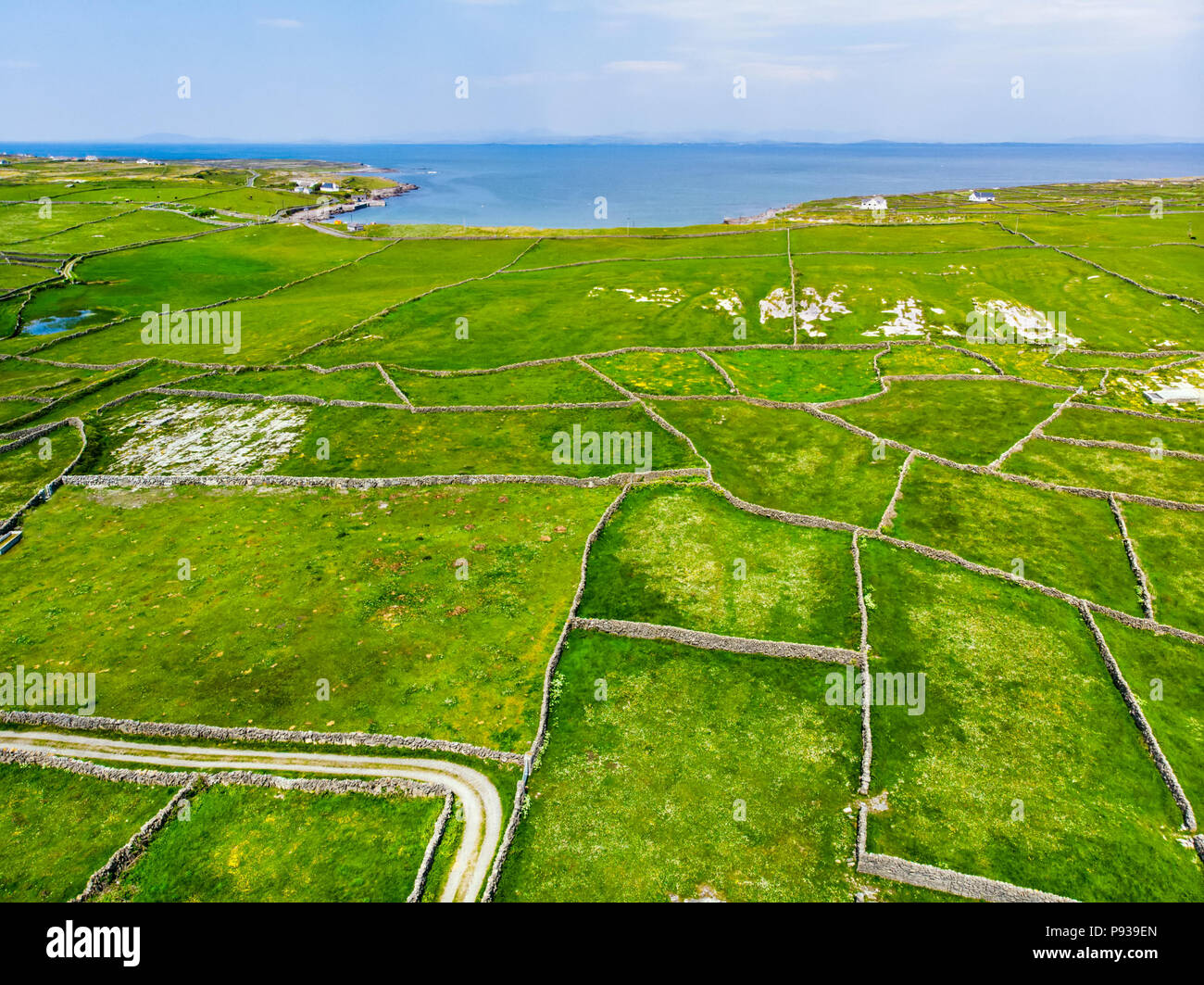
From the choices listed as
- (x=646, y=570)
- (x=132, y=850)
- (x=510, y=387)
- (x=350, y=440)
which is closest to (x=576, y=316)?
(x=510, y=387)

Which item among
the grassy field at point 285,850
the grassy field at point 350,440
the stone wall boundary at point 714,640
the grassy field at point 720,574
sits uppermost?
the grassy field at point 350,440

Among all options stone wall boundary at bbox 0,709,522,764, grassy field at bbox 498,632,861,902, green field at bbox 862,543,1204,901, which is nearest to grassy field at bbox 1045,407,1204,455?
green field at bbox 862,543,1204,901

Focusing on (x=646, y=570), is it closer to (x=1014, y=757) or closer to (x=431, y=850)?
(x=431, y=850)

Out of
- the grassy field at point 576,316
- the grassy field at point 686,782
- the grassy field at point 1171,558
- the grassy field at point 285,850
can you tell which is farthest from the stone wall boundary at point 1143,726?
the grassy field at point 576,316

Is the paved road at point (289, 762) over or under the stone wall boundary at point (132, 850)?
over

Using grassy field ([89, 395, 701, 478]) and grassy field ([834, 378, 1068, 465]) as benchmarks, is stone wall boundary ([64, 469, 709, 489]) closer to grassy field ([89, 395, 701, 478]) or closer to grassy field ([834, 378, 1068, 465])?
grassy field ([89, 395, 701, 478])

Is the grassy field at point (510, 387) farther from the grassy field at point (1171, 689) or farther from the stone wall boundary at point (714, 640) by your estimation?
the grassy field at point (1171, 689)

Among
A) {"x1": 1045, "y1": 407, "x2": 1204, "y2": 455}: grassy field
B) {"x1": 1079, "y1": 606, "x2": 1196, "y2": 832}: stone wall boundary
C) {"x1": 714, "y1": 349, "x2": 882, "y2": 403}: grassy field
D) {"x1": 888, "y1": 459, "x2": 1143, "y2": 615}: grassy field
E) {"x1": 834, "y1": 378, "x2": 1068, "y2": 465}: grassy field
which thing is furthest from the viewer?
{"x1": 714, "y1": 349, "x2": 882, "y2": 403}: grassy field
